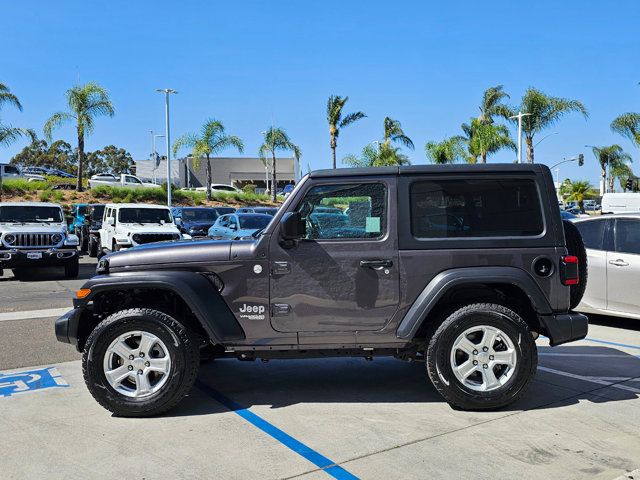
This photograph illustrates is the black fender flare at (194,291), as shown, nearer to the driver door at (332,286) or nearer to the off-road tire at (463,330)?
the driver door at (332,286)

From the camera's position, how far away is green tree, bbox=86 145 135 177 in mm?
86250

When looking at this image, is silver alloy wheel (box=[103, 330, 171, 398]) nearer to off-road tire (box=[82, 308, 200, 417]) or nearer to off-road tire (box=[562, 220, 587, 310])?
off-road tire (box=[82, 308, 200, 417])

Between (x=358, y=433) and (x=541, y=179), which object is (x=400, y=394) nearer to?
(x=358, y=433)

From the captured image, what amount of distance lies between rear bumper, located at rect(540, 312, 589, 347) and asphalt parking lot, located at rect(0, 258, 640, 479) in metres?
0.58

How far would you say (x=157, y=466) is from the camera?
3.66 m

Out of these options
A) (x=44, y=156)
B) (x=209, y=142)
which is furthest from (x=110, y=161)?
(x=209, y=142)

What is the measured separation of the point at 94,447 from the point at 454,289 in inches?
113

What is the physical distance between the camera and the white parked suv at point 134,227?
15.7m

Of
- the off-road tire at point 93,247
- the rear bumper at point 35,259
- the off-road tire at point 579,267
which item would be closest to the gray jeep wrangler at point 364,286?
the off-road tire at point 579,267

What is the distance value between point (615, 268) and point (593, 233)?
0.71m

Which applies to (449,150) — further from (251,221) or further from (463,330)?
(463,330)

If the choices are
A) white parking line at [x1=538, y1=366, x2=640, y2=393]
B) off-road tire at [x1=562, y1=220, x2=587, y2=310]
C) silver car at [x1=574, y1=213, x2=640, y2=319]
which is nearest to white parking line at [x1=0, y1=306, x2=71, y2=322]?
white parking line at [x1=538, y1=366, x2=640, y2=393]

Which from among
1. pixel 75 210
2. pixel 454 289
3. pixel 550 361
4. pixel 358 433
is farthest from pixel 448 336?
pixel 75 210

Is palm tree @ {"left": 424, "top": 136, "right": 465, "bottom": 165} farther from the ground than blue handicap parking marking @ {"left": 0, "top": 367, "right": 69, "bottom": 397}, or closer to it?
farther from the ground
